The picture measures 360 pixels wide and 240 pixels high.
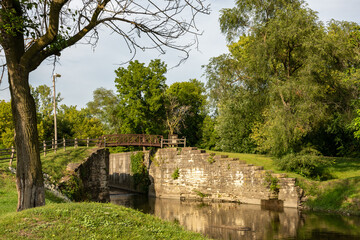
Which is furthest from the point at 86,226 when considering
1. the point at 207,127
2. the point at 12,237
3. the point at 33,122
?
the point at 207,127

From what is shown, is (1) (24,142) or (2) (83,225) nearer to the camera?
(2) (83,225)

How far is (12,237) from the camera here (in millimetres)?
6367

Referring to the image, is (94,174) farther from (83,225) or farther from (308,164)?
(83,225)

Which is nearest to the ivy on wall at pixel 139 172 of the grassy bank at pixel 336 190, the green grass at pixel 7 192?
the grassy bank at pixel 336 190

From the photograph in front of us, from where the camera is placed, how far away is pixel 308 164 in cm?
2134

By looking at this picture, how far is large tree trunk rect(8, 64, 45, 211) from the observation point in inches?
341

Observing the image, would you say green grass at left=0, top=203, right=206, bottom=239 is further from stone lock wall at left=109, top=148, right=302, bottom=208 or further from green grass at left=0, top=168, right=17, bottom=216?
stone lock wall at left=109, top=148, right=302, bottom=208

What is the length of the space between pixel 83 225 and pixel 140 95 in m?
32.0

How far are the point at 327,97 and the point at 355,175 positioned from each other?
197 inches

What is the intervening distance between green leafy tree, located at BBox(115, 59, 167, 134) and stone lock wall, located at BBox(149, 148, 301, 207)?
25.9ft

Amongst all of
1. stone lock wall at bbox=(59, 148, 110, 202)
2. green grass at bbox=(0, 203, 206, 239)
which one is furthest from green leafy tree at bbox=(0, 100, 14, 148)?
green grass at bbox=(0, 203, 206, 239)

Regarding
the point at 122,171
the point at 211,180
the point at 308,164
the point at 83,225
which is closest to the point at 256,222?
the point at 308,164

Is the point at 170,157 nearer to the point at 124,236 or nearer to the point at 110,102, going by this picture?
the point at 124,236

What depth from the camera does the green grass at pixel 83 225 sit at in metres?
6.61
